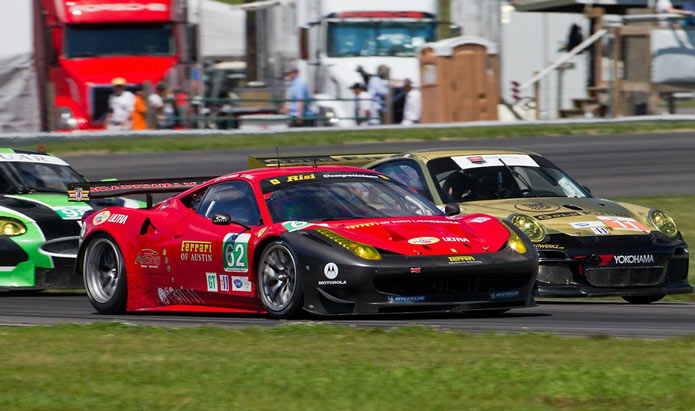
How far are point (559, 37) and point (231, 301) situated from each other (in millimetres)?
23864

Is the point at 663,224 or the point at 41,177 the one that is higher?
the point at 41,177

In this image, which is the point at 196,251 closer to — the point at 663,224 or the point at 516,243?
the point at 516,243

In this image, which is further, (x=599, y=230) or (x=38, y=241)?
(x=38, y=241)

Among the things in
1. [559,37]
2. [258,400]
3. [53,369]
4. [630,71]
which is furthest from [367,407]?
[559,37]

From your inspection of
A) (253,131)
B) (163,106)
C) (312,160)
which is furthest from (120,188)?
(163,106)

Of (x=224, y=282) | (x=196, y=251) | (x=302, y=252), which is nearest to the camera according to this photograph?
(x=302, y=252)

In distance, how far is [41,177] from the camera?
504 inches

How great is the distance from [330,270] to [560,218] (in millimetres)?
2728

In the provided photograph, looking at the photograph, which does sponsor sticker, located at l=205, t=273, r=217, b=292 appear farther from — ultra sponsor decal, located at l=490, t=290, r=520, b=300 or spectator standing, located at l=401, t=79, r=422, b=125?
spectator standing, located at l=401, t=79, r=422, b=125

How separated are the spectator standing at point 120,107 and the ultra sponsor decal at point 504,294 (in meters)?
15.8

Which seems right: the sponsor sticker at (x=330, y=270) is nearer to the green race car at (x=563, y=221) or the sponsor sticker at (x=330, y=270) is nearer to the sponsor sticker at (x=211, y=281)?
the sponsor sticker at (x=211, y=281)

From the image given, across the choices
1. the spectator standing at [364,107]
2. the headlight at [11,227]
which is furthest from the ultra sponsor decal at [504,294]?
the spectator standing at [364,107]

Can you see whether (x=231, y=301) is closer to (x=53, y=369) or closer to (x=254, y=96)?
(x=53, y=369)

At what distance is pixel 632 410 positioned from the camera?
16.8 ft
